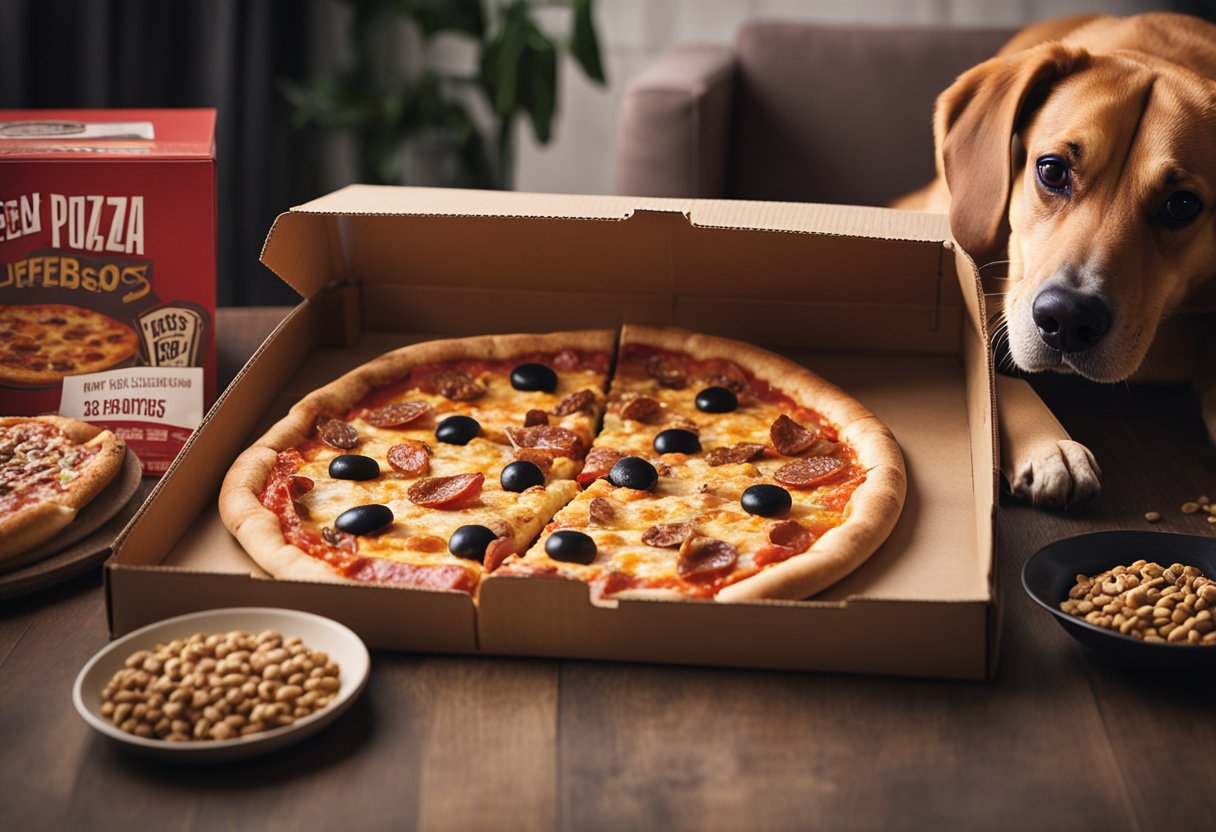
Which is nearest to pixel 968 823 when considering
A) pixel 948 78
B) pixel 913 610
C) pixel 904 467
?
pixel 913 610

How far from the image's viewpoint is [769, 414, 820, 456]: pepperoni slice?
178 cm

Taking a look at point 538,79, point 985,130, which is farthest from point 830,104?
point 985,130

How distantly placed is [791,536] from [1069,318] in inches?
22.9

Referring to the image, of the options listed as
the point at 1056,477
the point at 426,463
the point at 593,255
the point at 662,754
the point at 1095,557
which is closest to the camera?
the point at 662,754

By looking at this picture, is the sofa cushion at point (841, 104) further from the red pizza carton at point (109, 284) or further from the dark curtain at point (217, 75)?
the red pizza carton at point (109, 284)

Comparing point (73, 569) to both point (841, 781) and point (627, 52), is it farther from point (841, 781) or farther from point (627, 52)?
point (627, 52)

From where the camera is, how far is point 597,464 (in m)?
1.75

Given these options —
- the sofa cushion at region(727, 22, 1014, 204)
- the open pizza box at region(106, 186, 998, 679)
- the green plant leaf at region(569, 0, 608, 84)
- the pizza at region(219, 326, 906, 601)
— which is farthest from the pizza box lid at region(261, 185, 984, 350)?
the green plant leaf at region(569, 0, 608, 84)

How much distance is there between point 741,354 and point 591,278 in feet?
0.98

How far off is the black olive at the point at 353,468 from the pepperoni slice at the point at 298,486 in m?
0.04

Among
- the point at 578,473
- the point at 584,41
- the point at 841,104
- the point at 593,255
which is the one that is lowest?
the point at 578,473

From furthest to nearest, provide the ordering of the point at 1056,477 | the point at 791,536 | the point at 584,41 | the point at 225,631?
the point at 584,41
the point at 1056,477
the point at 791,536
the point at 225,631

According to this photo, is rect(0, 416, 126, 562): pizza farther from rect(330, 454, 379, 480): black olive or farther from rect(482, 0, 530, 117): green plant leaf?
rect(482, 0, 530, 117): green plant leaf

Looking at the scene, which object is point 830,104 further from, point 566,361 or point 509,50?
point 566,361
